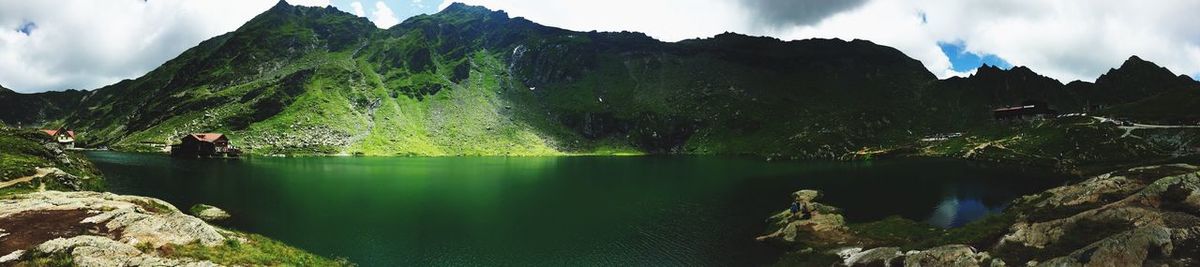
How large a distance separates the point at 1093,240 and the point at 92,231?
222ft

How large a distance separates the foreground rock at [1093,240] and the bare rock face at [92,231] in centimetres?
5149

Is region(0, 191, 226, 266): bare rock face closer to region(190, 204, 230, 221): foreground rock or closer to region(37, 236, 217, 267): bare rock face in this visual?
region(37, 236, 217, 267): bare rock face

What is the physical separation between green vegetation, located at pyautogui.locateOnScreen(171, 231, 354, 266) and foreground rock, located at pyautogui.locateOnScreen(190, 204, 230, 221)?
726 inches

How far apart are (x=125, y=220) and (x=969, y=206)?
104 metres

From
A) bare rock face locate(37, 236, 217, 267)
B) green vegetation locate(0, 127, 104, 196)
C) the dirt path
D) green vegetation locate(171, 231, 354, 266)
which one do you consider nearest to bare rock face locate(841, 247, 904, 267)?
green vegetation locate(171, 231, 354, 266)

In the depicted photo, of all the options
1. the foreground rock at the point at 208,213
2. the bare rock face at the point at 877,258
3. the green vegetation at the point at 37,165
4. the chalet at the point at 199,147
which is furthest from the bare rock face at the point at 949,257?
the chalet at the point at 199,147

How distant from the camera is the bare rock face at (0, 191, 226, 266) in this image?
114ft

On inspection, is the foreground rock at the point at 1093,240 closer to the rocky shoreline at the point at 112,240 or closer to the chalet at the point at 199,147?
the rocky shoreline at the point at 112,240

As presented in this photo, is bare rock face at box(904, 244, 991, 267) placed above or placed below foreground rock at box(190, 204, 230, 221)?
above

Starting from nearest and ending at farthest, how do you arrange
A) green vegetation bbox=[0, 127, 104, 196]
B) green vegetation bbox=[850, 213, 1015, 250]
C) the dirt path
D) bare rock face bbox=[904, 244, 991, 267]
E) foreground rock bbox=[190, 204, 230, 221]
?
bare rock face bbox=[904, 244, 991, 267] < green vegetation bbox=[850, 213, 1015, 250] < the dirt path < green vegetation bbox=[0, 127, 104, 196] < foreground rock bbox=[190, 204, 230, 221]

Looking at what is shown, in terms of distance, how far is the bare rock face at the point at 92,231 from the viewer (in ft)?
114

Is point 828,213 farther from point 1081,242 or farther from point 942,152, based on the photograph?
point 942,152

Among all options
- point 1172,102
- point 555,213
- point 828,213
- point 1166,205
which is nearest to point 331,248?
point 555,213

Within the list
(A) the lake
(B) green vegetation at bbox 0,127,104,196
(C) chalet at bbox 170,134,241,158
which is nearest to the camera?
(A) the lake
